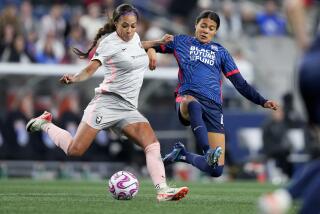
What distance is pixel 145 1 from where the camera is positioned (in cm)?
2747

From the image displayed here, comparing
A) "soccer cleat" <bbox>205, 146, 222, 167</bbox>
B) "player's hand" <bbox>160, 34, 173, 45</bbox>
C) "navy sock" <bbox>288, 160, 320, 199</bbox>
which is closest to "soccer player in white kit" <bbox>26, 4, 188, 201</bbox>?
"soccer cleat" <bbox>205, 146, 222, 167</bbox>

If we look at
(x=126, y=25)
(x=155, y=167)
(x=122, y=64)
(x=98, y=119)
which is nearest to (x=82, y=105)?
(x=98, y=119)

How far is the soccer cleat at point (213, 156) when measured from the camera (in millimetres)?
11695

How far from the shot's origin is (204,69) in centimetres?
1288

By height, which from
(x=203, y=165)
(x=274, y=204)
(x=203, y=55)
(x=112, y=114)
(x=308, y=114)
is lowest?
(x=203, y=165)

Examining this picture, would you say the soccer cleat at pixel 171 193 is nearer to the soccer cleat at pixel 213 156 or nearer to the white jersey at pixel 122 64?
the soccer cleat at pixel 213 156

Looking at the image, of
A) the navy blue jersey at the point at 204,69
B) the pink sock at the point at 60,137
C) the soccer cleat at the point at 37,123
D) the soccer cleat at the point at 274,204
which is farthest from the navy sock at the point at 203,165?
the soccer cleat at the point at 274,204

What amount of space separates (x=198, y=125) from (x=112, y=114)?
4.12ft

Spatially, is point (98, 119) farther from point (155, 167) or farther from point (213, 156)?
point (213, 156)

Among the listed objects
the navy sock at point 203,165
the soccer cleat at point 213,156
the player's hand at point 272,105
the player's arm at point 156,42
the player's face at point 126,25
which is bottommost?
the navy sock at point 203,165

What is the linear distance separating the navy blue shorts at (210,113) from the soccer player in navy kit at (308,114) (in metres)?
5.69

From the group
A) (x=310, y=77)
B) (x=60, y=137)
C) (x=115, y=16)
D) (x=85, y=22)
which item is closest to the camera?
(x=310, y=77)

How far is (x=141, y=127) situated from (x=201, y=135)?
0.97 metres

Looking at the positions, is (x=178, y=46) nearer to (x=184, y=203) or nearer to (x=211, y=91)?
(x=211, y=91)
